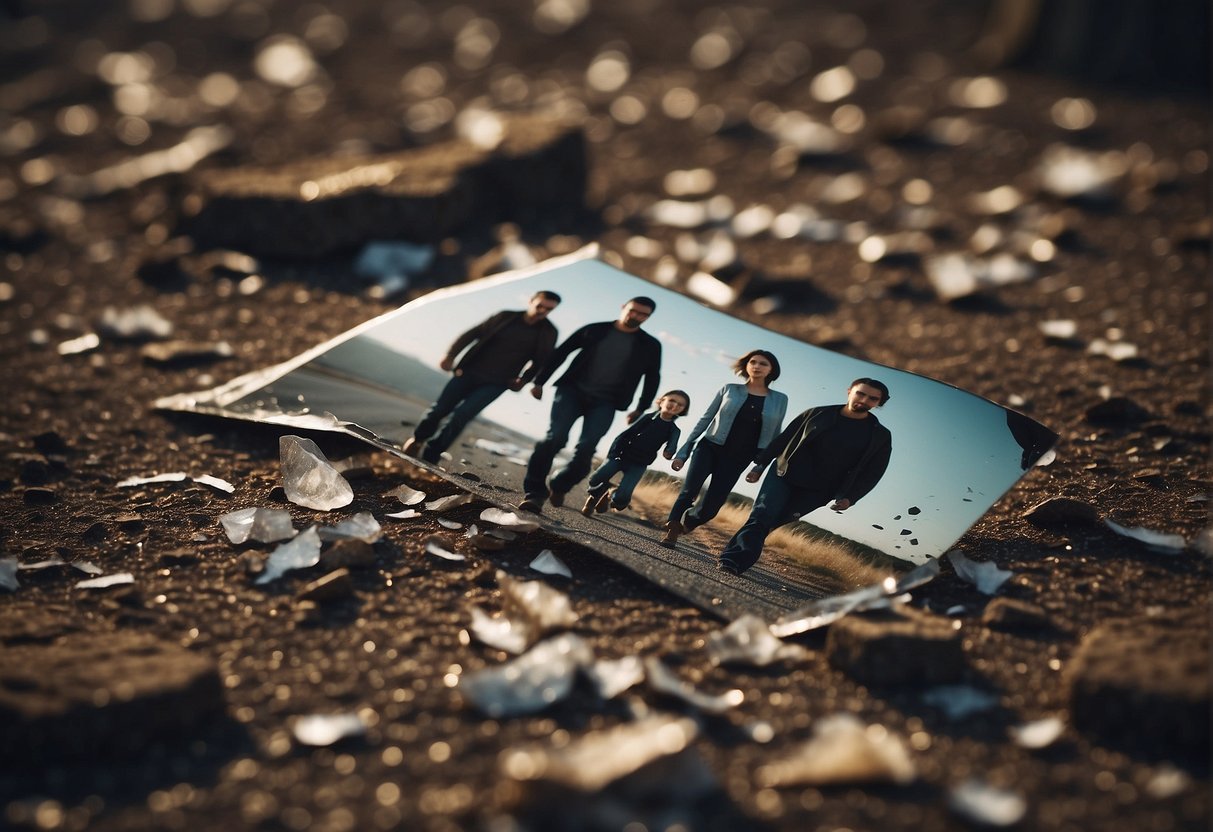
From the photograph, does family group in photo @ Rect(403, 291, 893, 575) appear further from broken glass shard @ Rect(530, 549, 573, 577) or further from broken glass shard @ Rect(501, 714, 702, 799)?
broken glass shard @ Rect(501, 714, 702, 799)

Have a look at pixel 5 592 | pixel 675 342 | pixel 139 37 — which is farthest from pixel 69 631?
pixel 139 37

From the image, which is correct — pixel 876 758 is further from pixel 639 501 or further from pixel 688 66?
pixel 688 66

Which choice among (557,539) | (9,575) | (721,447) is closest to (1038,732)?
(721,447)

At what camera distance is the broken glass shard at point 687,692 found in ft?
4.17

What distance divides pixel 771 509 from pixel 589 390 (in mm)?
343

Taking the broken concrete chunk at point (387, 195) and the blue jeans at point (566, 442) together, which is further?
the broken concrete chunk at point (387, 195)

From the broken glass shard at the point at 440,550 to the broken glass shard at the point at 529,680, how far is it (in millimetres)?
290

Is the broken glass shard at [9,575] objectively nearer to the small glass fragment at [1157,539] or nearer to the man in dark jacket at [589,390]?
the man in dark jacket at [589,390]

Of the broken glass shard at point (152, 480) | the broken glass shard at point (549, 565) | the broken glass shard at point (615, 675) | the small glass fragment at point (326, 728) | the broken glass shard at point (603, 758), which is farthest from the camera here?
the broken glass shard at point (152, 480)

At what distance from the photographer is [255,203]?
291 cm

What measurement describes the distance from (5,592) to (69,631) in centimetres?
19

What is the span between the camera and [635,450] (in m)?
1.65

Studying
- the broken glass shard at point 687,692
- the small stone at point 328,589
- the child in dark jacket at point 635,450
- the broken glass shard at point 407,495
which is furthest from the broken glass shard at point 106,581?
the broken glass shard at point 687,692

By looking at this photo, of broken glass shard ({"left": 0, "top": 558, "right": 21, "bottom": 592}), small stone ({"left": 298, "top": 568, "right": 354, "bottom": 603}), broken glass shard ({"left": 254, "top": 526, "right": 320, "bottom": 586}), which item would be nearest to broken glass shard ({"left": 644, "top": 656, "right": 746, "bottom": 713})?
small stone ({"left": 298, "top": 568, "right": 354, "bottom": 603})
